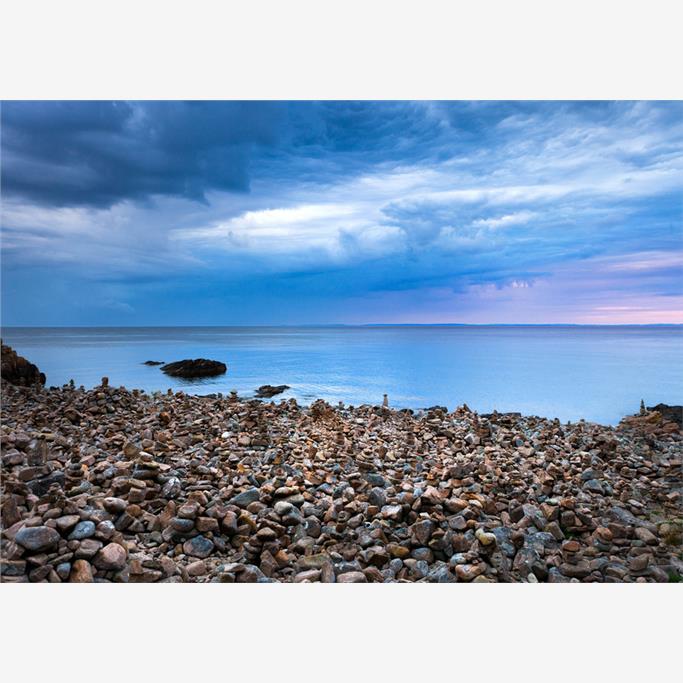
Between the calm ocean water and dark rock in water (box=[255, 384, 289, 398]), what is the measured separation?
14cm

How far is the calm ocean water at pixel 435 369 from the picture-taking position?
5219mm

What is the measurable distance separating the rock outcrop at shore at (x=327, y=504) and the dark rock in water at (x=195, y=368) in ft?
9.54

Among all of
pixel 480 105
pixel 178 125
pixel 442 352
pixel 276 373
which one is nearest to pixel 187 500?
pixel 178 125

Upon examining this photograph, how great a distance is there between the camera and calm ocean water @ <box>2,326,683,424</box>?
17.1 ft

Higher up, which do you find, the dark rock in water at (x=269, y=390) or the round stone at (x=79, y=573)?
the dark rock in water at (x=269, y=390)

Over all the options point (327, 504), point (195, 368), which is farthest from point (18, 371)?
point (327, 504)

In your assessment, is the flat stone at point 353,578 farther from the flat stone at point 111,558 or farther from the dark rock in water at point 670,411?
the dark rock in water at point 670,411

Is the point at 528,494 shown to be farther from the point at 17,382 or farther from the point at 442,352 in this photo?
the point at 17,382

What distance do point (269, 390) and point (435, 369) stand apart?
89.3 inches

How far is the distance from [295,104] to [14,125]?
74.3 inches

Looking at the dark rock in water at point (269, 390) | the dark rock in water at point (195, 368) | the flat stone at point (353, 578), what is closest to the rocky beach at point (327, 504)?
the flat stone at point (353, 578)

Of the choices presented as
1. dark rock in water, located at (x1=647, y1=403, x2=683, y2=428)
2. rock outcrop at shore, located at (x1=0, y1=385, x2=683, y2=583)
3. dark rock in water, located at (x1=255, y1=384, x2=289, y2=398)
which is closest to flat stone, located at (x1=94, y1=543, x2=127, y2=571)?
rock outcrop at shore, located at (x1=0, y1=385, x2=683, y2=583)

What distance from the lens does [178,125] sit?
10.8 ft

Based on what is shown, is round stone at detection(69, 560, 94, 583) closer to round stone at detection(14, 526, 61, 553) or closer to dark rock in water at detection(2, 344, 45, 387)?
round stone at detection(14, 526, 61, 553)
